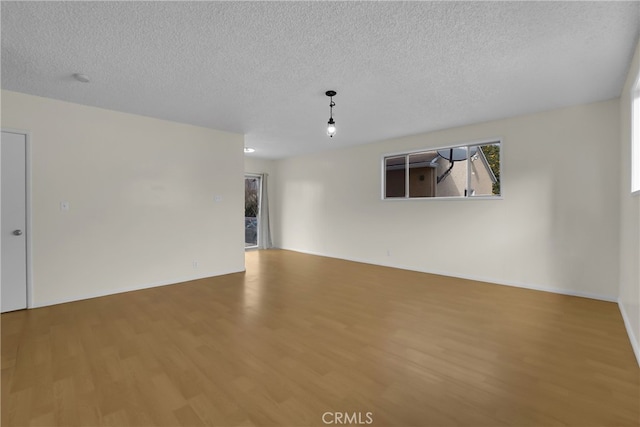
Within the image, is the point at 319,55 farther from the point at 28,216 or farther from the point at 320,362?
the point at 28,216

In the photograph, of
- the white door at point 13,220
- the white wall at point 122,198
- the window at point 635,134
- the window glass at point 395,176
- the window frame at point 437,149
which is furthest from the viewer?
the window glass at point 395,176

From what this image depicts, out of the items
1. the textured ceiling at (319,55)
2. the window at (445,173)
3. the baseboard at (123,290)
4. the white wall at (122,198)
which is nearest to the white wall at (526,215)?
the window at (445,173)

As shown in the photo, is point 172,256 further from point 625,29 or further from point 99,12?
point 625,29

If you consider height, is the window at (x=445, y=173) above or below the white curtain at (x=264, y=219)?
above

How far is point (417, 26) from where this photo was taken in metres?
2.19

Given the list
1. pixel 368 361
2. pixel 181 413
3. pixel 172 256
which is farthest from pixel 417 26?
pixel 172 256

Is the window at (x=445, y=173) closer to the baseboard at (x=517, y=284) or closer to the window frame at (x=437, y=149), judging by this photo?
the window frame at (x=437, y=149)

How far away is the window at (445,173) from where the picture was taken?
4719mm

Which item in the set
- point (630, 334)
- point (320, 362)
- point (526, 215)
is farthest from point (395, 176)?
point (320, 362)

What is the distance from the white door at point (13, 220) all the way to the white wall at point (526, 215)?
5.28 metres

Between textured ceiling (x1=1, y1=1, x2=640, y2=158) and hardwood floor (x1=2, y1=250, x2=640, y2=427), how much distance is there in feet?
8.17

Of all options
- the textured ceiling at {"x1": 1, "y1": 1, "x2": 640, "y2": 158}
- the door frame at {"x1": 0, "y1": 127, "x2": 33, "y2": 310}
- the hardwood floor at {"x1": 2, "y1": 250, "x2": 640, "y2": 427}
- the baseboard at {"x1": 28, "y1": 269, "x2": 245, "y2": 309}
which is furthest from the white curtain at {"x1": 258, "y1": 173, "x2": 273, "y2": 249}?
the door frame at {"x1": 0, "y1": 127, "x2": 33, "y2": 310}

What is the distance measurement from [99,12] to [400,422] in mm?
3205

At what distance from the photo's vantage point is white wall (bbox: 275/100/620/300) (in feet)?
12.3
